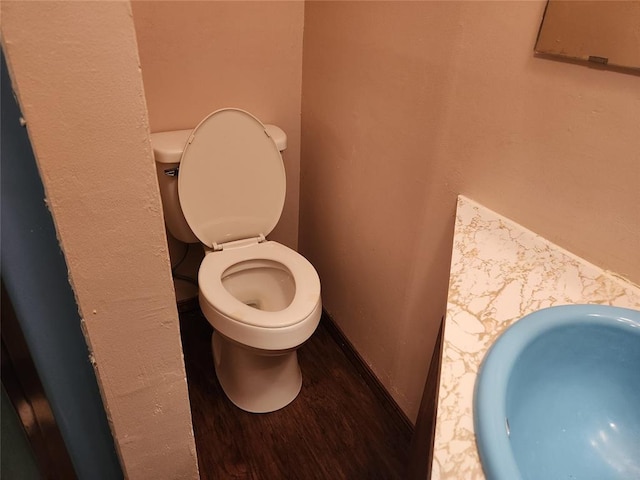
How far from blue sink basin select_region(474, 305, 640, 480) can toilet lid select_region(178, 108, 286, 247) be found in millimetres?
1081

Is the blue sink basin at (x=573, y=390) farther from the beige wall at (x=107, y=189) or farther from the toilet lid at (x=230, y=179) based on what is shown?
the toilet lid at (x=230, y=179)

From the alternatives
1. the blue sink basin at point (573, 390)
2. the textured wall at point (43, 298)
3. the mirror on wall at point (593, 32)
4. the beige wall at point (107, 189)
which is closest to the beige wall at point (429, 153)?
the mirror on wall at point (593, 32)

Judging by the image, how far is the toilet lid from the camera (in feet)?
4.74

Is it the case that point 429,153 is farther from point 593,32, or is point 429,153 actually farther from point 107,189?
point 107,189

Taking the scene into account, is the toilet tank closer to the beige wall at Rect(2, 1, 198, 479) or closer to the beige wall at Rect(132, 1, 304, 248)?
the beige wall at Rect(132, 1, 304, 248)

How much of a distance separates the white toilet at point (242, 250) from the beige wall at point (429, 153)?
0.74ft

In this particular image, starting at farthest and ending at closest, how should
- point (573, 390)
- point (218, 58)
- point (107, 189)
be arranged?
1. point (218, 58)
2. point (573, 390)
3. point (107, 189)

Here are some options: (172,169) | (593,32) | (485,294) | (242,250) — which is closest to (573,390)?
(485,294)

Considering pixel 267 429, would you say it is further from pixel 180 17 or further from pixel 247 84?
pixel 180 17

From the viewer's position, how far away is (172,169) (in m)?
1.44

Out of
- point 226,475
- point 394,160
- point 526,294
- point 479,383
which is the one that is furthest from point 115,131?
point 226,475

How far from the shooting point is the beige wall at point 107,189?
528 millimetres

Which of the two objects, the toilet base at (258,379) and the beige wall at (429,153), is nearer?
the beige wall at (429,153)

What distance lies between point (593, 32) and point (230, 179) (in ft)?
3.61
